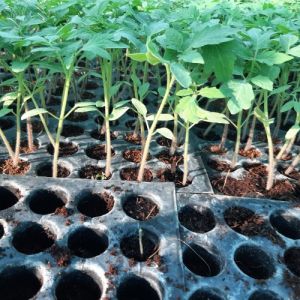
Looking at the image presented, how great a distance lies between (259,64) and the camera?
1.05 m

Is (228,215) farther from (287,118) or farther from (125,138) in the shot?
(287,118)

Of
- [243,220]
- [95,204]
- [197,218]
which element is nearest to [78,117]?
[95,204]

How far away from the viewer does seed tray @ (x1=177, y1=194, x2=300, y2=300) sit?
85 centimetres

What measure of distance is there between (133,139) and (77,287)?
70 centimetres

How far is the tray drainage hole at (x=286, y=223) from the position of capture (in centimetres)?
109

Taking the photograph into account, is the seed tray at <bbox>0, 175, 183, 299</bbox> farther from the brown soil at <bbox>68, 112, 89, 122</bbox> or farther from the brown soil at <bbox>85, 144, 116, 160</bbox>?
the brown soil at <bbox>68, 112, 89, 122</bbox>

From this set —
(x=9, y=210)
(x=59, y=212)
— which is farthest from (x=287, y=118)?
(x=9, y=210)

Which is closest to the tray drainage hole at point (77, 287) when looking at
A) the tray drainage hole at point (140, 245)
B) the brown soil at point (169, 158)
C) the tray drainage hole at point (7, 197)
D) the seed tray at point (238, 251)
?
the tray drainage hole at point (140, 245)

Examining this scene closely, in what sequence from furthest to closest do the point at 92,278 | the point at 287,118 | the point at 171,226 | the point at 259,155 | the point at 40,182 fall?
the point at 287,118 < the point at 259,155 < the point at 40,182 < the point at 171,226 < the point at 92,278

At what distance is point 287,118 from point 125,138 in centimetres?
79

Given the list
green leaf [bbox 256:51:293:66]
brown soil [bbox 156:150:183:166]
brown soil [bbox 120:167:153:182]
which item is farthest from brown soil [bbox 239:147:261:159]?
green leaf [bbox 256:51:293:66]

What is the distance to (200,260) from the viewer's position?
974 mm

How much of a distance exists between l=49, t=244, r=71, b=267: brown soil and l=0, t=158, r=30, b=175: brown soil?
0.41m

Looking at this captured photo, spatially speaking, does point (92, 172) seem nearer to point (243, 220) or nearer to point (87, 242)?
point (87, 242)
